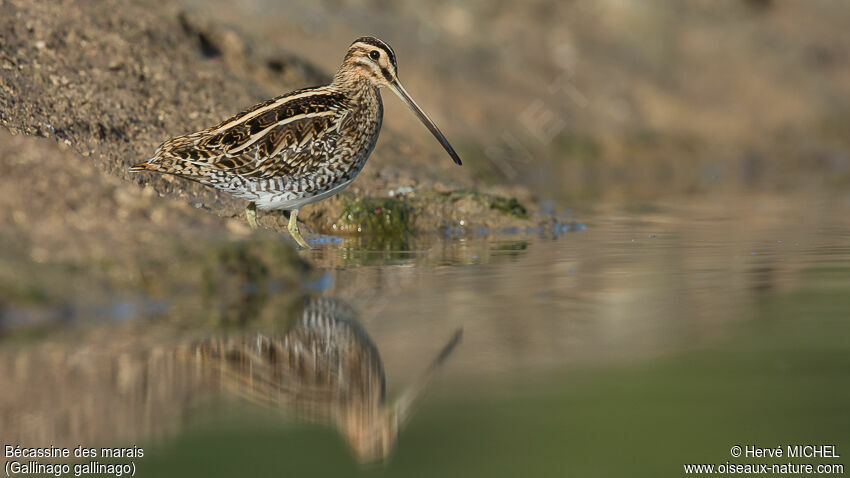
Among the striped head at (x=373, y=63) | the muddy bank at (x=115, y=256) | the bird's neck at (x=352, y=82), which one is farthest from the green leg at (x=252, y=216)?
the muddy bank at (x=115, y=256)

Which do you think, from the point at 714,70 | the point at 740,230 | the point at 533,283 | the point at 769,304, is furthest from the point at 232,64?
the point at 714,70

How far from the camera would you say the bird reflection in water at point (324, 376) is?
5.14 m

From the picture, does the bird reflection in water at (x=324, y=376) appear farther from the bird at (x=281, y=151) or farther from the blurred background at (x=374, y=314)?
the bird at (x=281, y=151)


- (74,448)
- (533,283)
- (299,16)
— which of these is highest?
(299,16)

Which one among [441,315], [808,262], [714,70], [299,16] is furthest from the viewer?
[714,70]

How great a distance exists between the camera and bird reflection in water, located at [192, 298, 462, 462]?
5.14m

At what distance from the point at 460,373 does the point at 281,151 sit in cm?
417

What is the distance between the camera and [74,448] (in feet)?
15.4

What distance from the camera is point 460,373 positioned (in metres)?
5.95

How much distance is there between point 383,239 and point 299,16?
12.3 meters

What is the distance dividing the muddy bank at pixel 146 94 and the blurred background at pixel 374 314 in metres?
0.04

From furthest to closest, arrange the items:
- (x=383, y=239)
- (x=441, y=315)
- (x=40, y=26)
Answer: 1. (x=40, y=26)
2. (x=383, y=239)
3. (x=441, y=315)

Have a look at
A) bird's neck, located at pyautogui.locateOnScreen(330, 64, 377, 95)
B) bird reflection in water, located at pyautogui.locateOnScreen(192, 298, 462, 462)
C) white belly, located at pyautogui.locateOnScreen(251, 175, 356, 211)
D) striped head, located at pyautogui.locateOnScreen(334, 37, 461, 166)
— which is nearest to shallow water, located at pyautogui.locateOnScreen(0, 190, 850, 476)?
bird reflection in water, located at pyautogui.locateOnScreen(192, 298, 462, 462)

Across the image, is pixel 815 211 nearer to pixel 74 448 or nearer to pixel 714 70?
pixel 74 448
